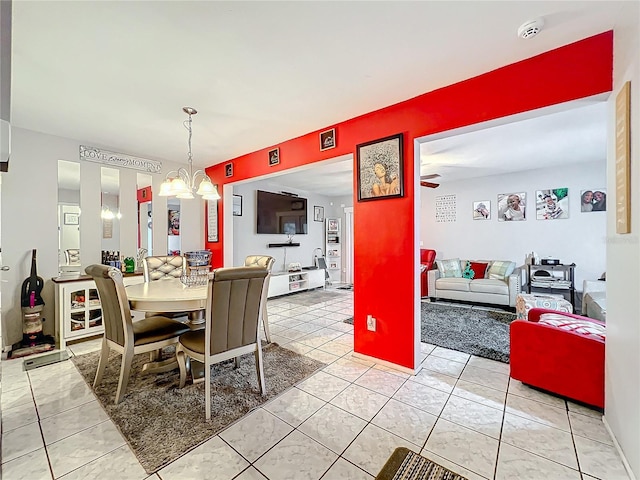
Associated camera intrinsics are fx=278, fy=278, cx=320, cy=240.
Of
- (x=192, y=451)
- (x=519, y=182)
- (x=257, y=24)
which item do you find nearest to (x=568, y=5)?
(x=257, y=24)

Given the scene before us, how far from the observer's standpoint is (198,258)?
441 centimetres

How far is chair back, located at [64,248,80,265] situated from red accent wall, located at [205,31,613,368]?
299cm

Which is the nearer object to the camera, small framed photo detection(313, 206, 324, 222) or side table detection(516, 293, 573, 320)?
side table detection(516, 293, 573, 320)

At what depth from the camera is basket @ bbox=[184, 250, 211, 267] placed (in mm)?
4305

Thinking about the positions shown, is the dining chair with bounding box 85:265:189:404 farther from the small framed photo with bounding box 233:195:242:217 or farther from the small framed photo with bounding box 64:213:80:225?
the small framed photo with bounding box 233:195:242:217

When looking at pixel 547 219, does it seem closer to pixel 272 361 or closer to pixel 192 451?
pixel 272 361

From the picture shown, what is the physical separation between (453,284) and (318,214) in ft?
12.1

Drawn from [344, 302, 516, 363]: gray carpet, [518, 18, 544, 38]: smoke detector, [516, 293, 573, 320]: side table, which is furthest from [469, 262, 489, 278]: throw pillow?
[518, 18, 544, 38]: smoke detector

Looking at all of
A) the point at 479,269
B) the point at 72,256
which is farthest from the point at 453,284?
the point at 72,256

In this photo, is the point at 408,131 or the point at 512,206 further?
the point at 512,206

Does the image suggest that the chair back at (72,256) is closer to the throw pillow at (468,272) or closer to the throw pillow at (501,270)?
the throw pillow at (468,272)

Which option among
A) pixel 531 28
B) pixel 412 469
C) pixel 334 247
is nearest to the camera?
pixel 412 469

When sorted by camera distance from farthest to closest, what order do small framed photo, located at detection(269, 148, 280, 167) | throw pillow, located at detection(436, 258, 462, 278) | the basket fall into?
throw pillow, located at detection(436, 258, 462, 278)
the basket
small framed photo, located at detection(269, 148, 280, 167)

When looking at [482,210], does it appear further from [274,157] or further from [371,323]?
[274,157]
